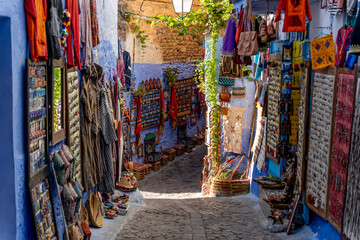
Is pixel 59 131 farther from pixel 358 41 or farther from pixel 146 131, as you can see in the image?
pixel 146 131

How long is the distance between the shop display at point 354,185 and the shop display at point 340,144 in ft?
0.47

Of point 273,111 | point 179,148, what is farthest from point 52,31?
point 179,148

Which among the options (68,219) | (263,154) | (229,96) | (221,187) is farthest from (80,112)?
(229,96)

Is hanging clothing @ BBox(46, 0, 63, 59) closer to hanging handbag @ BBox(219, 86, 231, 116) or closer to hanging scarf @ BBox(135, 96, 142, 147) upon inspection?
hanging handbag @ BBox(219, 86, 231, 116)

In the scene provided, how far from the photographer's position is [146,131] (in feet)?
52.7

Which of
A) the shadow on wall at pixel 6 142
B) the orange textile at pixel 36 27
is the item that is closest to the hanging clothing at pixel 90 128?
the orange textile at pixel 36 27

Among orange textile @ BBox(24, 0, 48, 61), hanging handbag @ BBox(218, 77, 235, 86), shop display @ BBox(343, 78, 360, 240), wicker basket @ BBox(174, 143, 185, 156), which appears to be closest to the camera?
orange textile @ BBox(24, 0, 48, 61)

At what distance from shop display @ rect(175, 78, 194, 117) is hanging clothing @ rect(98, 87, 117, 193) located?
10.5m

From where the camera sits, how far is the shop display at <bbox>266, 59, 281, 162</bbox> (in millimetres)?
7725

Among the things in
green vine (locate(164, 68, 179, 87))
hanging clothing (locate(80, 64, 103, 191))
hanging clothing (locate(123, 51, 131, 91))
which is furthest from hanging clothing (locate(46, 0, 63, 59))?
green vine (locate(164, 68, 179, 87))

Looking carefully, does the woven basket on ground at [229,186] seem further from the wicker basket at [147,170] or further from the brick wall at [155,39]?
the brick wall at [155,39]

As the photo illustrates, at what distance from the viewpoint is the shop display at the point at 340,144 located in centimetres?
482

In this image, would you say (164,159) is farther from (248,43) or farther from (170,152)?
(248,43)

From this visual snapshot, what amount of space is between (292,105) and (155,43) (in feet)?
31.7
